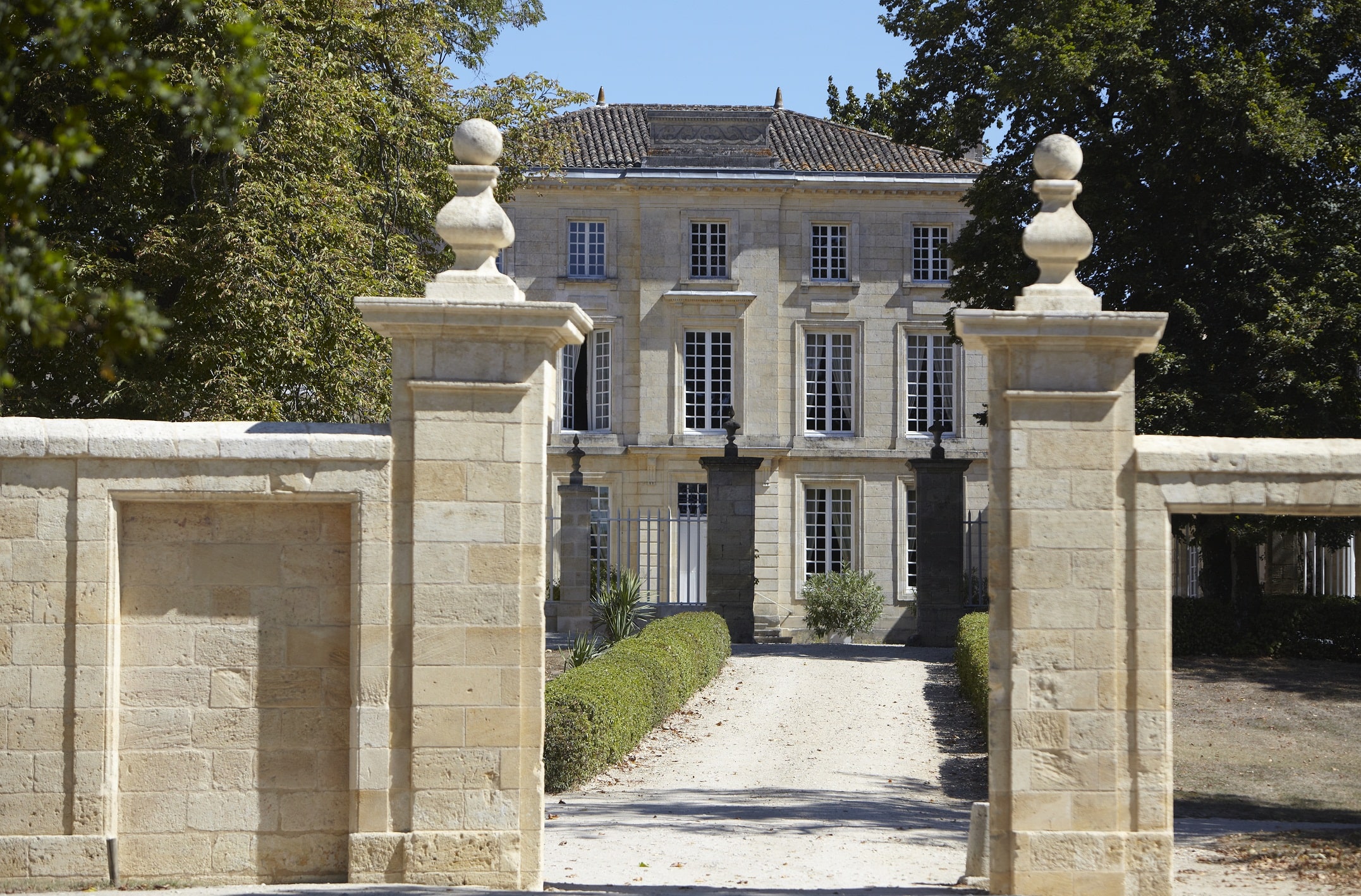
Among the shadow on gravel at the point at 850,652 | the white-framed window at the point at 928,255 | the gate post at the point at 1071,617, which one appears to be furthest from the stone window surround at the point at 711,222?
the gate post at the point at 1071,617

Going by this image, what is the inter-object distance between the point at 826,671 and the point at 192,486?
12.8 meters

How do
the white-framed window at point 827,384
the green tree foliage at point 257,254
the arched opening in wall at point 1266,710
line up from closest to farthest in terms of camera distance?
the arched opening in wall at point 1266,710 → the green tree foliage at point 257,254 → the white-framed window at point 827,384

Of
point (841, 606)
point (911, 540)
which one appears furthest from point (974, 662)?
point (911, 540)

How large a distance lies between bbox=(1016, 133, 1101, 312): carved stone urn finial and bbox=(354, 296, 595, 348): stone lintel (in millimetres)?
2351

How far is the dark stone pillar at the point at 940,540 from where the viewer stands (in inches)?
820

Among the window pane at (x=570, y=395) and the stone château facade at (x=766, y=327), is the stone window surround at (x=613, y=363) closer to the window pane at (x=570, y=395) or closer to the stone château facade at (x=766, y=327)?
the stone château facade at (x=766, y=327)

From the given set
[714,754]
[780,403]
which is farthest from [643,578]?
[714,754]

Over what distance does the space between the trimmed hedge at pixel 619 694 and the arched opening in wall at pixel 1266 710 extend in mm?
4585

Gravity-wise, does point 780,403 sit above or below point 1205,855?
above

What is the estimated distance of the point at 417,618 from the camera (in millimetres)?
6879

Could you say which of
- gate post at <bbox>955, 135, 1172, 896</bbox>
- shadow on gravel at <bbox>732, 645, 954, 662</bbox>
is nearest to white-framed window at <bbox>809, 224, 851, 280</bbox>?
shadow on gravel at <bbox>732, 645, 954, 662</bbox>

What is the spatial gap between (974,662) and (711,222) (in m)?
18.6

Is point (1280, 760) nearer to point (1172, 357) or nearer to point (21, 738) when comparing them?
point (1172, 357)

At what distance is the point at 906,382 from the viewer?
31.4m
